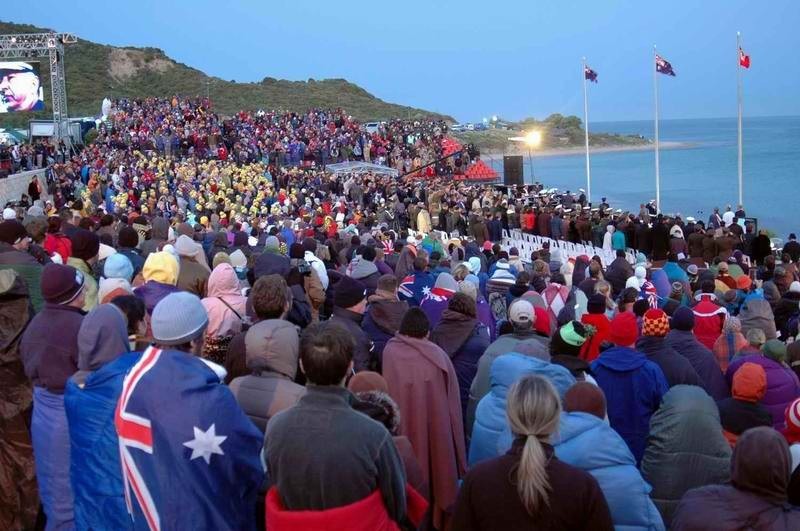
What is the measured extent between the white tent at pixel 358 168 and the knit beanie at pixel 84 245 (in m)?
25.8

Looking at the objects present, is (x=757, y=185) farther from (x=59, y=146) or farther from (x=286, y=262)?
(x=286, y=262)

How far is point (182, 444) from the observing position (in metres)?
3.66

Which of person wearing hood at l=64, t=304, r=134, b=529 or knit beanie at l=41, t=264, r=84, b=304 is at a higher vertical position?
knit beanie at l=41, t=264, r=84, b=304

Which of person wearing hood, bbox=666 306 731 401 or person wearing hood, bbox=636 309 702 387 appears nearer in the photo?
person wearing hood, bbox=636 309 702 387

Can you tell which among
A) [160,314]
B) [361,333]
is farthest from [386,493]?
[361,333]

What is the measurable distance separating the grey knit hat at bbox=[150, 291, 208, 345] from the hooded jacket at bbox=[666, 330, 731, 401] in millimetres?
3726

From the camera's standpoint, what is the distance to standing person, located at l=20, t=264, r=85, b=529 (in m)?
4.97

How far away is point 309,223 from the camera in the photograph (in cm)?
1877

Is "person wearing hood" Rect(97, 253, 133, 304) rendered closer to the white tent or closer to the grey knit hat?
the grey knit hat

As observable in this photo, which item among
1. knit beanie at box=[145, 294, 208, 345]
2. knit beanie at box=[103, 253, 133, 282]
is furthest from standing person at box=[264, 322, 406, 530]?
knit beanie at box=[103, 253, 133, 282]

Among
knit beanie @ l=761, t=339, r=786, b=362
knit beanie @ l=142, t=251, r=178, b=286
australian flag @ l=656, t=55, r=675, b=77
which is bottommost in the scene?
knit beanie @ l=761, t=339, r=786, b=362

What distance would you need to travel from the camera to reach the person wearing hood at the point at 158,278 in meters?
6.33

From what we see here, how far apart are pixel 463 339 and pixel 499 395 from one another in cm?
156

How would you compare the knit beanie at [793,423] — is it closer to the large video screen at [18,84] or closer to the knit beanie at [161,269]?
the knit beanie at [161,269]
